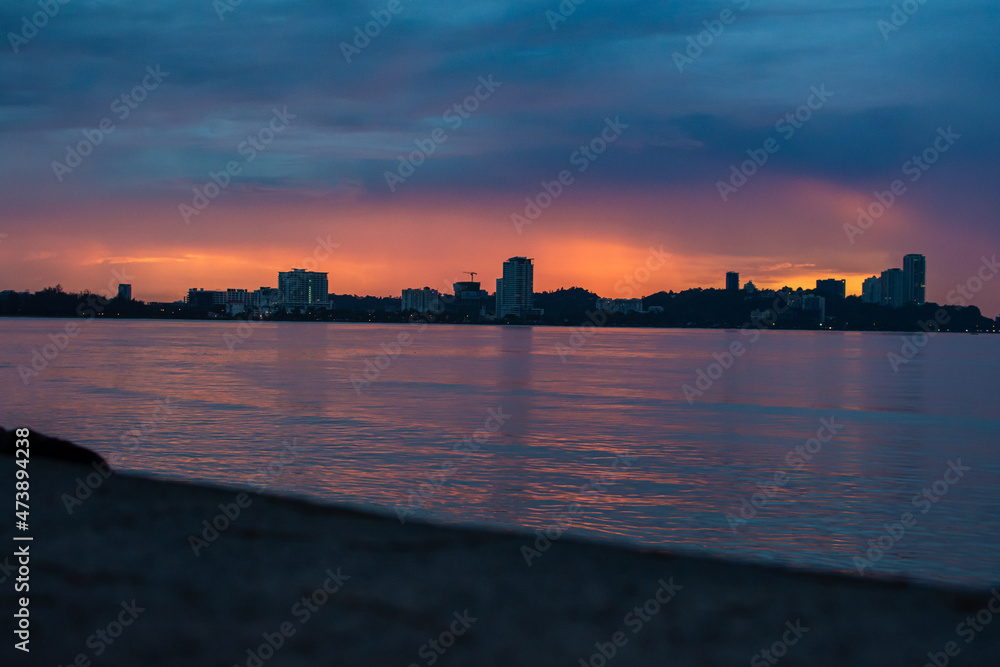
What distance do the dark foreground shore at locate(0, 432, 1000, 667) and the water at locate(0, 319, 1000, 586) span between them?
7.24 feet

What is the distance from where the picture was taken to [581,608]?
6.87 metres

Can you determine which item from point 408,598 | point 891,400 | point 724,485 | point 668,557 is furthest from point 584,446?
point 891,400

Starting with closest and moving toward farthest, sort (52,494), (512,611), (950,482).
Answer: (512,611) < (52,494) < (950,482)

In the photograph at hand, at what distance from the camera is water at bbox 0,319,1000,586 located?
1156cm

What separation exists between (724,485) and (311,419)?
13.3 meters

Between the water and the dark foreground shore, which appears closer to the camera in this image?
the dark foreground shore

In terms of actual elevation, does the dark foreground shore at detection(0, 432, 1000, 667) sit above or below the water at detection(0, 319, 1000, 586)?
above

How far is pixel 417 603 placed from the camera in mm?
6734

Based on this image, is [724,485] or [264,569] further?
[724,485]

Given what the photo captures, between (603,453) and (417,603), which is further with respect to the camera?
(603,453)

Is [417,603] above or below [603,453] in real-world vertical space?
above

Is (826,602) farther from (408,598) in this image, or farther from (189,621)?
(189,621)

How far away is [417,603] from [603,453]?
1232 cm

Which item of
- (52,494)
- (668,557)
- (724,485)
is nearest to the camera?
(668,557)
